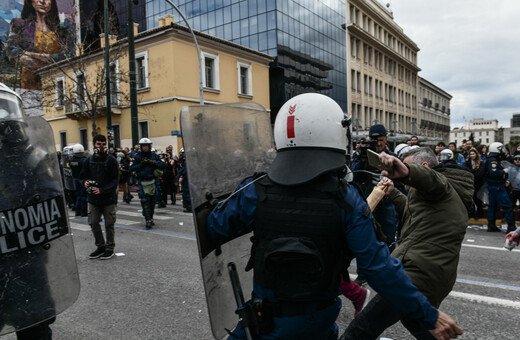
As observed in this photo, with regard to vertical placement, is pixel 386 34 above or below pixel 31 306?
above

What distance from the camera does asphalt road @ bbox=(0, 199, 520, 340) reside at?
3307mm

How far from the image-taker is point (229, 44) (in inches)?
953

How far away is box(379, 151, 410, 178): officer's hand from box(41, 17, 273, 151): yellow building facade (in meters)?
19.2

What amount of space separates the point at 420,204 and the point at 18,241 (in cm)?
242

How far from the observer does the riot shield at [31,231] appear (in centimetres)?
199

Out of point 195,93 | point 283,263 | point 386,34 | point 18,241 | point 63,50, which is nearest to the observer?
point 283,263

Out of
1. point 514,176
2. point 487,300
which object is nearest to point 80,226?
point 487,300

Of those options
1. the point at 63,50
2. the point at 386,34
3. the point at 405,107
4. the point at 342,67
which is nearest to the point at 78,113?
the point at 63,50

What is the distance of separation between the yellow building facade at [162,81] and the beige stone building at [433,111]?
40.1m

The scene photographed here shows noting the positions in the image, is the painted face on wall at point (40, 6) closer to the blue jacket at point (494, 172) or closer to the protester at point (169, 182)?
the protester at point (169, 182)

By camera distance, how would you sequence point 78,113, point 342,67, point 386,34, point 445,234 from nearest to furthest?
1. point 445,234
2. point 78,113
3. point 342,67
4. point 386,34

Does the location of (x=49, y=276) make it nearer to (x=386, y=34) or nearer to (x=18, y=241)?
(x=18, y=241)

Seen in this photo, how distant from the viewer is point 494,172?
25.3ft

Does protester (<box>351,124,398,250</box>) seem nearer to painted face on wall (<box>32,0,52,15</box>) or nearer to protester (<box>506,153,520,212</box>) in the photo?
protester (<box>506,153,520,212</box>)
